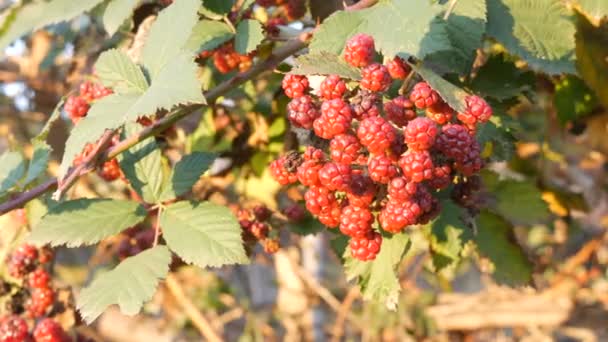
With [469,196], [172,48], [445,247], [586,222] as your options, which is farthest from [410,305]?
[172,48]

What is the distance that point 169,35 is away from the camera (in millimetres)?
1104

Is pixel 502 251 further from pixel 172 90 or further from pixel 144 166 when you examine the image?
pixel 172 90

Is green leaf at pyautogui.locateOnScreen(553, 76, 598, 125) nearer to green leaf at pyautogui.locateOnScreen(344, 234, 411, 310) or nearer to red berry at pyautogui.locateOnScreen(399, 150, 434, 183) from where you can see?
green leaf at pyautogui.locateOnScreen(344, 234, 411, 310)

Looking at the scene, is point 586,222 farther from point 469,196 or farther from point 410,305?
point 469,196

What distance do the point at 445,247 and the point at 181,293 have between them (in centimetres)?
176

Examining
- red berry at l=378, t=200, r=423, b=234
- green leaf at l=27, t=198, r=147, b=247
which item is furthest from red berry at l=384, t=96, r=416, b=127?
green leaf at l=27, t=198, r=147, b=247

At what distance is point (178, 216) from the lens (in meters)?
1.19

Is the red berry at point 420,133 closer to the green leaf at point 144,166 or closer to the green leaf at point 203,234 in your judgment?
the green leaf at point 203,234

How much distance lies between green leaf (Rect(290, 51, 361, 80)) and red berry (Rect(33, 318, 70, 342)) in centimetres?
77

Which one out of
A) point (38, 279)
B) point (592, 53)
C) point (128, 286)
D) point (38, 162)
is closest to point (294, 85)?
point (128, 286)

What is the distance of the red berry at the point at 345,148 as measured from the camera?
0.91 meters

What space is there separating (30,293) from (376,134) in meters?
0.93

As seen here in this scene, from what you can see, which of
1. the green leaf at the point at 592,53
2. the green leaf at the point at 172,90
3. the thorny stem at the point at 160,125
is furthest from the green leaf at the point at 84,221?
the green leaf at the point at 592,53

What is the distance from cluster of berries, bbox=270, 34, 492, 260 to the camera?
90cm
